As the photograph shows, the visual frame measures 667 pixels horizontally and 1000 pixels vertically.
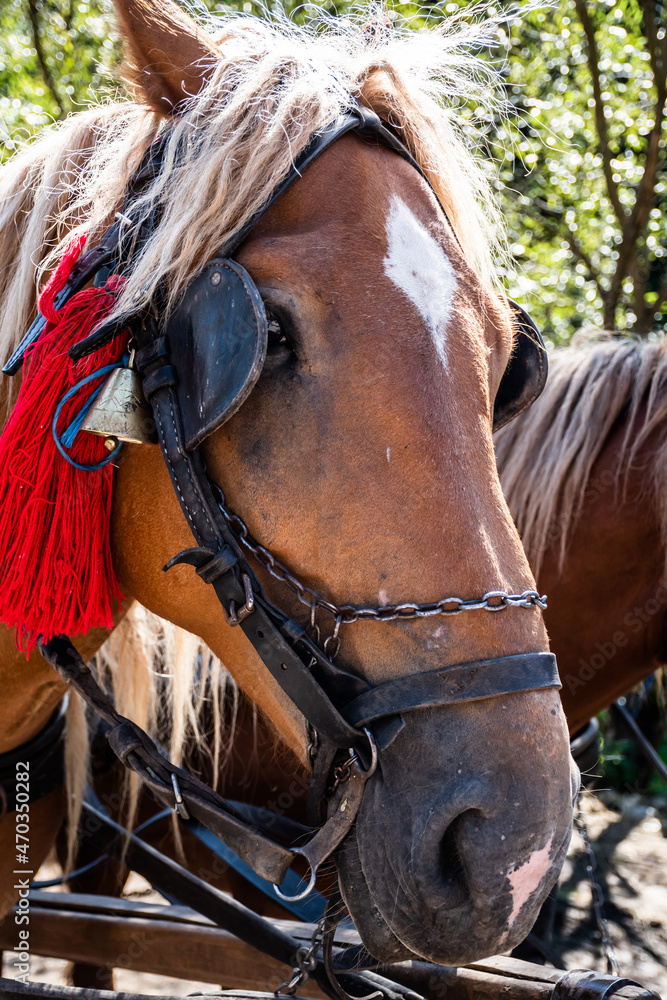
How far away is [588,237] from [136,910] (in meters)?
4.55

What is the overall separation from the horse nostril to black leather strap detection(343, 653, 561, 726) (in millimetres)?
139

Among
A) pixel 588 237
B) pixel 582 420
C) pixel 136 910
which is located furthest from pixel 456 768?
pixel 588 237

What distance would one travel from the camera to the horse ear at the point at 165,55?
1157mm

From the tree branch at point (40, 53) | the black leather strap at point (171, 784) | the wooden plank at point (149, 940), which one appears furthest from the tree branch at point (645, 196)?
the black leather strap at point (171, 784)

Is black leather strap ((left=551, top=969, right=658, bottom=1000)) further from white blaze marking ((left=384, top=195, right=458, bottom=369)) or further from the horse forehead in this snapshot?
the horse forehead

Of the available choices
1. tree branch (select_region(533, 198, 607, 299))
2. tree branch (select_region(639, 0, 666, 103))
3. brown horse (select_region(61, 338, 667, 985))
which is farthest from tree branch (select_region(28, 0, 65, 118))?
brown horse (select_region(61, 338, 667, 985))

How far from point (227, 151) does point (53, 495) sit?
1.84 ft

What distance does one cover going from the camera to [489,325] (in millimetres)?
1277

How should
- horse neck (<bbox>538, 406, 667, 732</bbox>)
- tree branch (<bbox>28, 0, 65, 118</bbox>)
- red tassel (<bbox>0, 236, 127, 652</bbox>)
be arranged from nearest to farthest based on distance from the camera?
red tassel (<bbox>0, 236, 127, 652</bbox>), horse neck (<bbox>538, 406, 667, 732</bbox>), tree branch (<bbox>28, 0, 65, 118</bbox>)

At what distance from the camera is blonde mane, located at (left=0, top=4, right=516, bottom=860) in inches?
44.9

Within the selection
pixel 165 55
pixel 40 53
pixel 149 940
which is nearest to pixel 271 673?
pixel 165 55

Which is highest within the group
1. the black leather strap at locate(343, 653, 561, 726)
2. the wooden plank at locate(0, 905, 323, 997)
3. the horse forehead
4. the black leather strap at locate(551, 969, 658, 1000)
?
the horse forehead

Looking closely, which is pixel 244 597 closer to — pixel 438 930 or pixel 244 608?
pixel 244 608

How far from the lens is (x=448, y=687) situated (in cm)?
98
